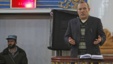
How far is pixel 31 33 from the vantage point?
20.7 ft

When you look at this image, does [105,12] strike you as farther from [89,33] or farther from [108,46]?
[89,33]

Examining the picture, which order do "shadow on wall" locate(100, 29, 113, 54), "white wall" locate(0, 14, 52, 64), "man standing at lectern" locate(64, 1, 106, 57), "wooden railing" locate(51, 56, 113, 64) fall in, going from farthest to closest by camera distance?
"white wall" locate(0, 14, 52, 64) → "shadow on wall" locate(100, 29, 113, 54) → "man standing at lectern" locate(64, 1, 106, 57) → "wooden railing" locate(51, 56, 113, 64)

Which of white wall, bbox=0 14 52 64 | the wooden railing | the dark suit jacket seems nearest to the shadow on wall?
white wall, bbox=0 14 52 64

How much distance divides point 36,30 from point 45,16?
354 millimetres

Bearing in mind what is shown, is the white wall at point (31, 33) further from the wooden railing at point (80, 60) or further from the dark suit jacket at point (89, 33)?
the wooden railing at point (80, 60)

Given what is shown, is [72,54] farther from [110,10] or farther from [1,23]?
[1,23]

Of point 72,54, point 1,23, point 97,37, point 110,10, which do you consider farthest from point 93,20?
point 1,23

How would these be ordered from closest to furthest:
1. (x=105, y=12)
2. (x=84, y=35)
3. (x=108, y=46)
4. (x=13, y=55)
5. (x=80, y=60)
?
(x=80, y=60)
(x=84, y=35)
(x=13, y=55)
(x=108, y=46)
(x=105, y=12)

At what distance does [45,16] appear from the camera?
6277mm

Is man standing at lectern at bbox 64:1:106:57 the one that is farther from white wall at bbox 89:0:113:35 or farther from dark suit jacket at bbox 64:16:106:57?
white wall at bbox 89:0:113:35

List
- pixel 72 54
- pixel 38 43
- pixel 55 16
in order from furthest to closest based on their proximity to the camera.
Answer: pixel 38 43 → pixel 55 16 → pixel 72 54

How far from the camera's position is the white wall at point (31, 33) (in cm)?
626

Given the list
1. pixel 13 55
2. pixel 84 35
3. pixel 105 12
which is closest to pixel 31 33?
pixel 13 55

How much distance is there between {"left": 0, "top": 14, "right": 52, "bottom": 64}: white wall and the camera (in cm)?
626
